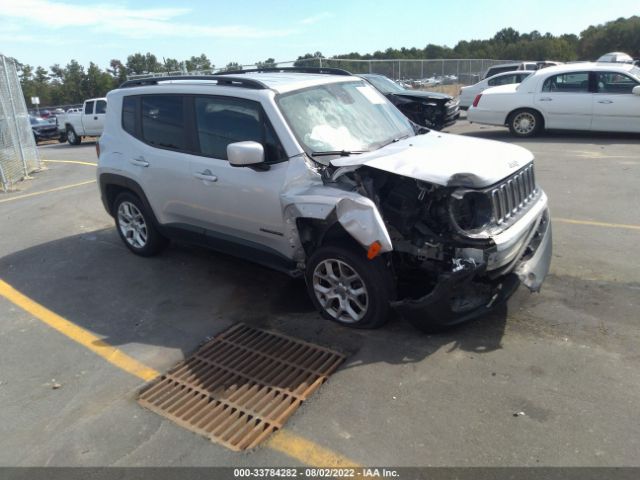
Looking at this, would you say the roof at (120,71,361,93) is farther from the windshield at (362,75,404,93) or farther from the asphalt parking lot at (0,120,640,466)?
the windshield at (362,75,404,93)

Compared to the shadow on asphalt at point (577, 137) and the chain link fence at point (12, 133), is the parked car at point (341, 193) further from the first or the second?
the shadow on asphalt at point (577, 137)

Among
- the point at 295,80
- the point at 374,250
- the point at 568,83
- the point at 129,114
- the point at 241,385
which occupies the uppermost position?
the point at 295,80

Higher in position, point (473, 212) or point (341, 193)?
point (341, 193)

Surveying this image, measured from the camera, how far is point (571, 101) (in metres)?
11.6

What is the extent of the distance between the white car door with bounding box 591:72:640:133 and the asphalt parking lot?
5.99m

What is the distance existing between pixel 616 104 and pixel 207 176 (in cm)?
1005

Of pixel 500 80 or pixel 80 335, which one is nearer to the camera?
pixel 80 335

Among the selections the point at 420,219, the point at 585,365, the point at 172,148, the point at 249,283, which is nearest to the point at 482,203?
the point at 420,219

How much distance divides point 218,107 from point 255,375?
244 cm

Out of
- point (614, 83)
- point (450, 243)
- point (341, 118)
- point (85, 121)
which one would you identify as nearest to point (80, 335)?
point (341, 118)

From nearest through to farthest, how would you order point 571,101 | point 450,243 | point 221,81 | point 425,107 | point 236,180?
point 450,243 → point 236,180 → point 221,81 → point 571,101 → point 425,107

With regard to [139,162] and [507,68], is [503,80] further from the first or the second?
[139,162]

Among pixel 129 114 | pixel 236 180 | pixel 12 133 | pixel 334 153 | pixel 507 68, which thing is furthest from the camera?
pixel 507 68

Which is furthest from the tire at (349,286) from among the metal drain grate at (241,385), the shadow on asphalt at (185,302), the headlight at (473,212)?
the headlight at (473,212)
